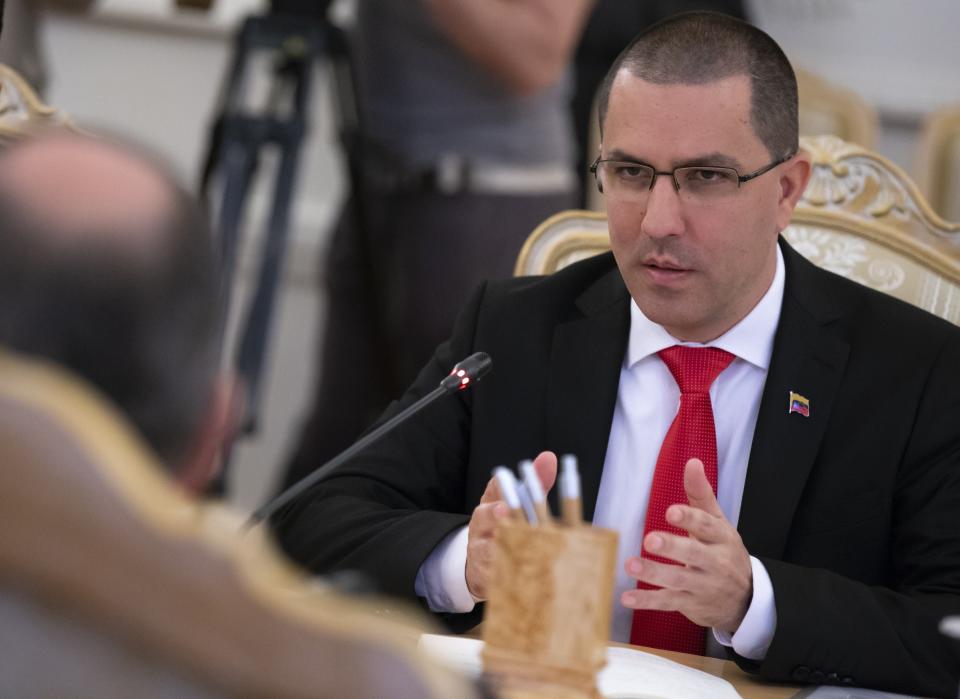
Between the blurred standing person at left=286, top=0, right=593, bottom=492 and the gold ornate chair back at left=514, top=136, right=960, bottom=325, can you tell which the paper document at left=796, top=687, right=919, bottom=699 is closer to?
the gold ornate chair back at left=514, top=136, right=960, bottom=325

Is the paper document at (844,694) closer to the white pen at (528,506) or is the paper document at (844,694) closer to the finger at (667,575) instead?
the finger at (667,575)

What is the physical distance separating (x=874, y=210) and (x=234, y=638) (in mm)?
1482

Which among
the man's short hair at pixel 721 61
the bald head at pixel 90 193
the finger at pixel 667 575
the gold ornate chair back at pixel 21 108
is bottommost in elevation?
the finger at pixel 667 575

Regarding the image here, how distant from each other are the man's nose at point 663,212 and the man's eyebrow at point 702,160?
3 cm

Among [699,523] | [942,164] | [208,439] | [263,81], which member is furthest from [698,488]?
[263,81]

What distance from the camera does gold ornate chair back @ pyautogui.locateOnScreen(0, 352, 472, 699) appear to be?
504mm

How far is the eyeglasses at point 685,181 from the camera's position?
5.28 feet

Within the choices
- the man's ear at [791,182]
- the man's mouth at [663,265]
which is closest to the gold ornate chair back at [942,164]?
the man's ear at [791,182]

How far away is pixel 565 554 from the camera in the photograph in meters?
0.98

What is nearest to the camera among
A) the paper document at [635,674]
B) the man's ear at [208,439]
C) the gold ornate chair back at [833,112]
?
the man's ear at [208,439]

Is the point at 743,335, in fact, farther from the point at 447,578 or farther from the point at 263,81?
the point at 263,81

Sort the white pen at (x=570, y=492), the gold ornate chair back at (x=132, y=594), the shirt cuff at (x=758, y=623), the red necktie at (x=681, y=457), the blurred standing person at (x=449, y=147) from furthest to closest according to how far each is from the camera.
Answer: the blurred standing person at (x=449, y=147), the red necktie at (x=681, y=457), the shirt cuff at (x=758, y=623), the white pen at (x=570, y=492), the gold ornate chair back at (x=132, y=594)

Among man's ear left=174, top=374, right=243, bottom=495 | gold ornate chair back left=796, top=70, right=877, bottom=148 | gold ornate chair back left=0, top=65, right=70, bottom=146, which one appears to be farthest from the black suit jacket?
gold ornate chair back left=796, top=70, right=877, bottom=148

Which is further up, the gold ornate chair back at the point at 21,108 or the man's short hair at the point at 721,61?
the man's short hair at the point at 721,61
